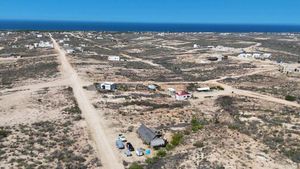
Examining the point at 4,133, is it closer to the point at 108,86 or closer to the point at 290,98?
the point at 108,86

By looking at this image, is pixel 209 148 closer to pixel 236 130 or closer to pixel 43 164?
pixel 236 130

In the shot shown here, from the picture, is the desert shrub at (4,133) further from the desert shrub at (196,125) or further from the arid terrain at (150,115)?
the desert shrub at (196,125)

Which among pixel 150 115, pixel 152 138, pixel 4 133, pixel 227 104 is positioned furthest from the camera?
pixel 227 104

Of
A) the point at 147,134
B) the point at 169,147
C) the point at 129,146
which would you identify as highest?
the point at 147,134

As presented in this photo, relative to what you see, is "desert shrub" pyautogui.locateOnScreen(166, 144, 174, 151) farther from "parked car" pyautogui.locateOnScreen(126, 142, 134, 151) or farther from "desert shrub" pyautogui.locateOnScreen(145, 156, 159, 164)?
"parked car" pyautogui.locateOnScreen(126, 142, 134, 151)

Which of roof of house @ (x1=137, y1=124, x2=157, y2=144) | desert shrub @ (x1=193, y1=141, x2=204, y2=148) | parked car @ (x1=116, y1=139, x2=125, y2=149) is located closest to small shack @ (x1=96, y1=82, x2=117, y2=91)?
roof of house @ (x1=137, y1=124, x2=157, y2=144)

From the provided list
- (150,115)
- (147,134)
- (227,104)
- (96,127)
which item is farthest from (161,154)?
(227,104)

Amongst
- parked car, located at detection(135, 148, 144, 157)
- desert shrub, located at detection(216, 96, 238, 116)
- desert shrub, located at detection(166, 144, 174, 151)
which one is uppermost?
parked car, located at detection(135, 148, 144, 157)
